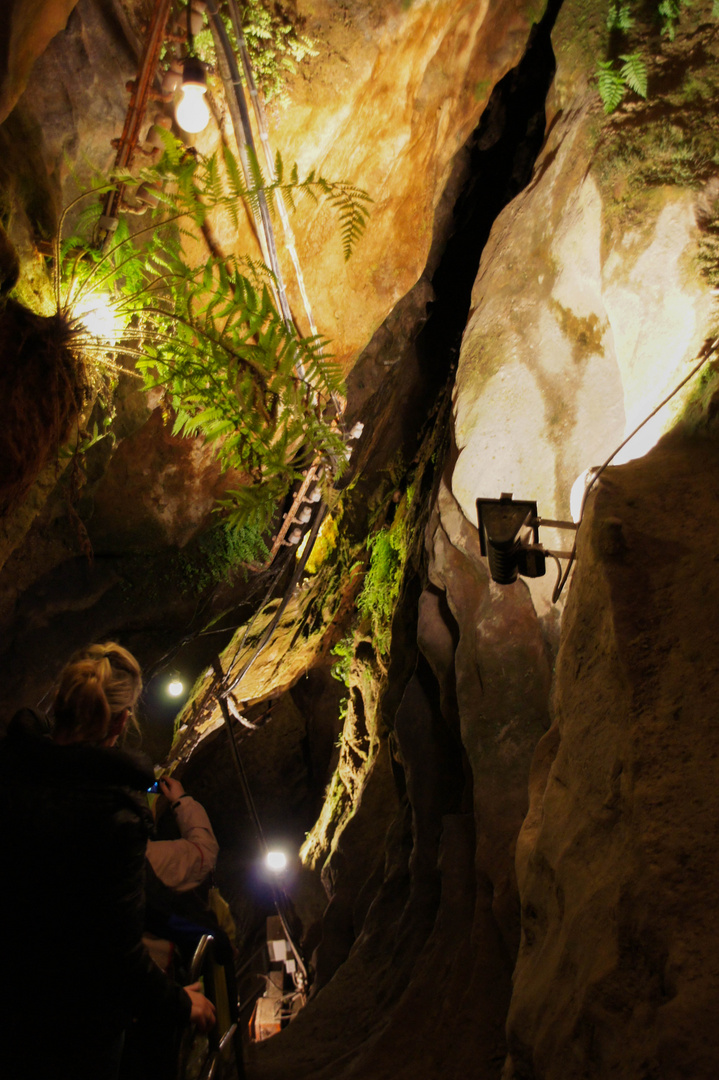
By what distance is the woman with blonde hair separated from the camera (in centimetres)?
208

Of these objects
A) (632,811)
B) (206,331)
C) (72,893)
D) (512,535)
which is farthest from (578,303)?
(72,893)

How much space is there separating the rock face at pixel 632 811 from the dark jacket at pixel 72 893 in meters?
1.48

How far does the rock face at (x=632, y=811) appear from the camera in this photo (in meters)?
1.68

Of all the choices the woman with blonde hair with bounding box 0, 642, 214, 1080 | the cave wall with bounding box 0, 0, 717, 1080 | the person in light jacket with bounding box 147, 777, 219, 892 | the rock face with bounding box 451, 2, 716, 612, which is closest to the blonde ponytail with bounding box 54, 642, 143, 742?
the woman with blonde hair with bounding box 0, 642, 214, 1080

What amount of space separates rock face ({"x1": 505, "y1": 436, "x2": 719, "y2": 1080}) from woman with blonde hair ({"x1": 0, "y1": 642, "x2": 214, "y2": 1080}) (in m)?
1.47

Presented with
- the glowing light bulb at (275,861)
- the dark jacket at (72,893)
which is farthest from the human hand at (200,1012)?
the glowing light bulb at (275,861)

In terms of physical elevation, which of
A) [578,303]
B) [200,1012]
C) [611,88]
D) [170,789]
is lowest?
[200,1012]

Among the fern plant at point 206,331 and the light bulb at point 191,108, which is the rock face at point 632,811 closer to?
the fern plant at point 206,331

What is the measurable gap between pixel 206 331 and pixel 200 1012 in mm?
3760

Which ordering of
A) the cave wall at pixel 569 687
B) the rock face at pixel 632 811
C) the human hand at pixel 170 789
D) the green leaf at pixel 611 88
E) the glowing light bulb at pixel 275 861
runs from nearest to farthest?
the rock face at pixel 632 811 → the cave wall at pixel 569 687 → the green leaf at pixel 611 88 → the human hand at pixel 170 789 → the glowing light bulb at pixel 275 861

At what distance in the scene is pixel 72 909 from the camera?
212 cm

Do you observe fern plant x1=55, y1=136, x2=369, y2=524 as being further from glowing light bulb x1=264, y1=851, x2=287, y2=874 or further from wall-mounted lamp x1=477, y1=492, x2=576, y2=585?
glowing light bulb x1=264, y1=851, x2=287, y2=874

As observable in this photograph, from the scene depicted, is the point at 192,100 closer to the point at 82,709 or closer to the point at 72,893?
the point at 82,709

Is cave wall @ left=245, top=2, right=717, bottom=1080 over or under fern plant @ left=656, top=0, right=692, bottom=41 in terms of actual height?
under
